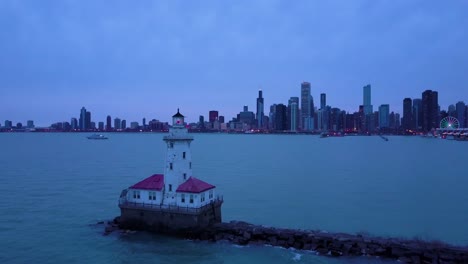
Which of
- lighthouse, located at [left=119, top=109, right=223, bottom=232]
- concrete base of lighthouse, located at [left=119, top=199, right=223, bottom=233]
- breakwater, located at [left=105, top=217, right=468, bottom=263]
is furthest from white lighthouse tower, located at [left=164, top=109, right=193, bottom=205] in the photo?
breakwater, located at [left=105, top=217, right=468, bottom=263]

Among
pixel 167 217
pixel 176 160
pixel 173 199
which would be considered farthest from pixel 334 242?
pixel 176 160

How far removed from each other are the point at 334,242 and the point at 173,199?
12447mm

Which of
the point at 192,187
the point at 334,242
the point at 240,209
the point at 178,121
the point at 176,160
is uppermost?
the point at 178,121

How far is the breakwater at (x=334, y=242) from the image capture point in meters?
26.9

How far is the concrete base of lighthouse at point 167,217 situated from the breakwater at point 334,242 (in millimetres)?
285

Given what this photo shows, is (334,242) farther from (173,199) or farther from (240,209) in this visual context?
(240,209)

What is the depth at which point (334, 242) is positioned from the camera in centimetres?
2939

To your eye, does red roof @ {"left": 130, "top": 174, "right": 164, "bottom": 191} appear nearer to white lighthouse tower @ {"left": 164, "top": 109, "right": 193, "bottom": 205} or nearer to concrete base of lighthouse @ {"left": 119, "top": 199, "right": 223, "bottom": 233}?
white lighthouse tower @ {"left": 164, "top": 109, "right": 193, "bottom": 205}

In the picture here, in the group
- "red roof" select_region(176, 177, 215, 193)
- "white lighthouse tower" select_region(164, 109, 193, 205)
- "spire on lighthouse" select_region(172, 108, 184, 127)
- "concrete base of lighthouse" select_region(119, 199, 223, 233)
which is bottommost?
"concrete base of lighthouse" select_region(119, 199, 223, 233)

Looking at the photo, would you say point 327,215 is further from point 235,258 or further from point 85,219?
point 85,219

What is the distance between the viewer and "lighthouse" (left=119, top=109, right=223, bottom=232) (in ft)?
106

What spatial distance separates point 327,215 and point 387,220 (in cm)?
564

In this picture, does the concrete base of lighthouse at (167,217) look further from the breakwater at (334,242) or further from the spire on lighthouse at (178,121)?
the spire on lighthouse at (178,121)

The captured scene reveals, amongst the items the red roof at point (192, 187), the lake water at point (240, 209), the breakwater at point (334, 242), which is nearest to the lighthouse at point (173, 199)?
the red roof at point (192, 187)
